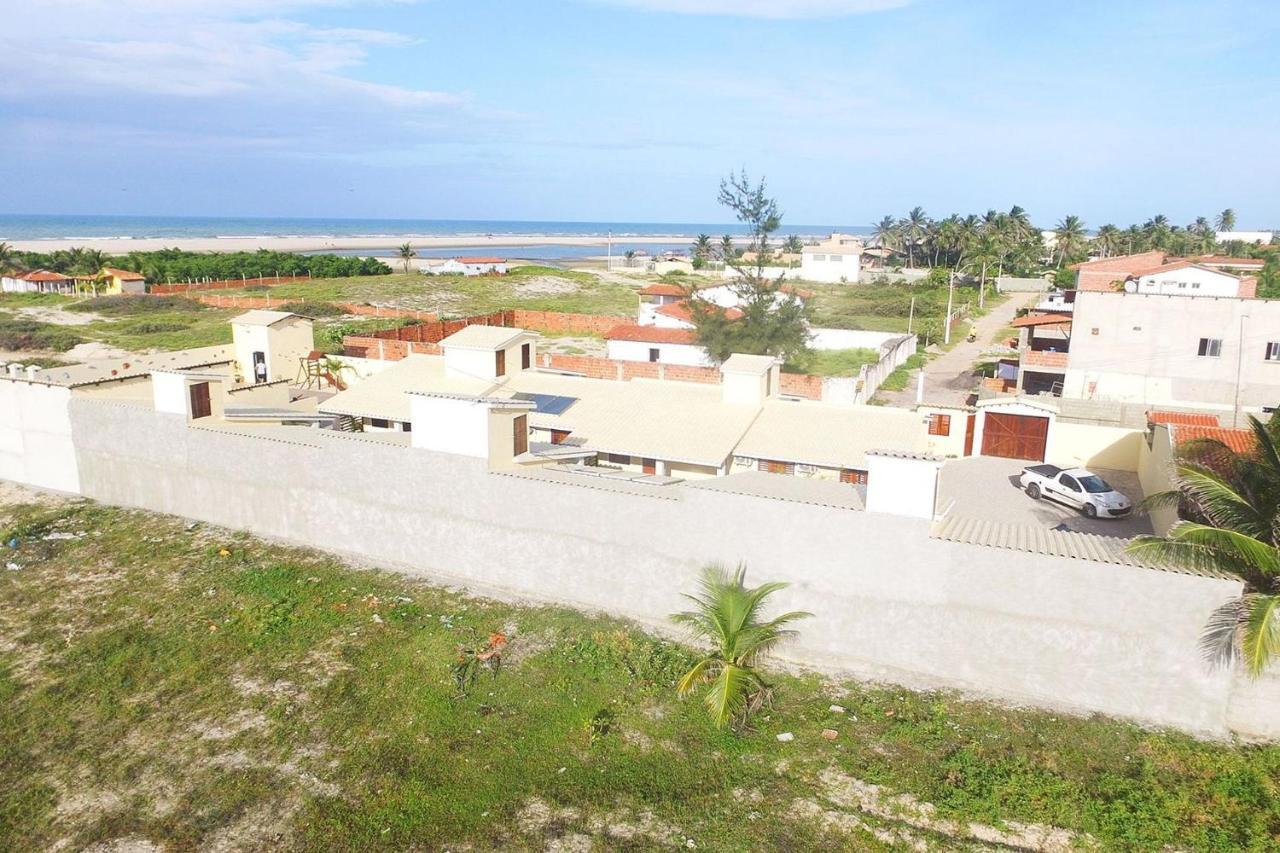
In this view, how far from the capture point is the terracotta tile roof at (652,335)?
147ft

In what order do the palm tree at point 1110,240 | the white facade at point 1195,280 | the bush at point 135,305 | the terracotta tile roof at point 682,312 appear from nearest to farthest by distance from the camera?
the terracotta tile roof at point 682,312
the white facade at point 1195,280
the bush at point 135,305
the palm tree at point 1110,240

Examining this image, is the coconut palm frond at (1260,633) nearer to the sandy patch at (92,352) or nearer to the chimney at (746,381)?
the chimney at (746,381)

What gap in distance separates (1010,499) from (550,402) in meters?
14.5

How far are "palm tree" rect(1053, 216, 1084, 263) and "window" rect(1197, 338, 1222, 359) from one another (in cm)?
8004

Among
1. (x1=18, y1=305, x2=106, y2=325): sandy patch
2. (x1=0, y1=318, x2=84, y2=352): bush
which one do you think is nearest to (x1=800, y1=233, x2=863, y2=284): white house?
(x1=18, y1=305, x2=106, y2=325): sandy patch

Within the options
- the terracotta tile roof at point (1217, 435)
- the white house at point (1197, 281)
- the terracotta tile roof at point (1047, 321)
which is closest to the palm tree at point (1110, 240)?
the white house at point (1197, 281)

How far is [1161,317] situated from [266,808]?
126ft

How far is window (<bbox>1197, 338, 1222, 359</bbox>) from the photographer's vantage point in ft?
116

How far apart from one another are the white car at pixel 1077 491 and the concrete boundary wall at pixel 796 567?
39.5ft

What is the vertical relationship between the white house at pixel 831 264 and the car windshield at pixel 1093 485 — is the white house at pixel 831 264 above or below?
above

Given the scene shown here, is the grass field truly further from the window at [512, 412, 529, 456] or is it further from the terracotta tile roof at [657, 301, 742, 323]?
the terracotta tile roof at [657, 301, 742, 323]

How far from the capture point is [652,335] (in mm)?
45344

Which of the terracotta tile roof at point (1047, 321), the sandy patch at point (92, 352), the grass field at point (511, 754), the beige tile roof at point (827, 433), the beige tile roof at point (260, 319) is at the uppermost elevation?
the beige tile roof at point (260, 319)

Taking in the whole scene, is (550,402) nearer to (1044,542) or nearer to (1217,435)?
(1044,542)
